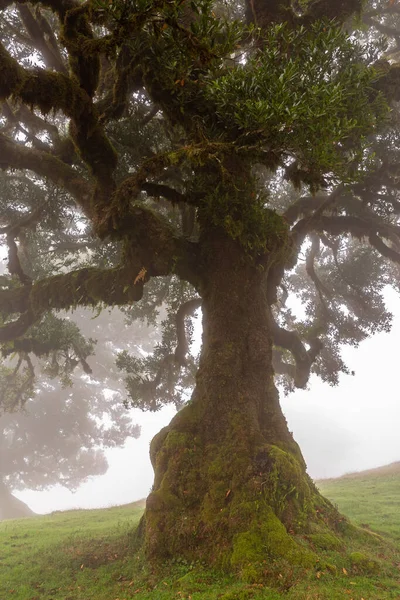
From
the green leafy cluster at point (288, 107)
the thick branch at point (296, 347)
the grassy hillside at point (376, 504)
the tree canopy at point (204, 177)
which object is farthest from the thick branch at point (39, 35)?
the grassy hillside at point (376, 504)

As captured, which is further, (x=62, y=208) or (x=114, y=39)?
(x=62, y=208)

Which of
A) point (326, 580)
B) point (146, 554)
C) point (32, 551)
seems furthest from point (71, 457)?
point (326, 580)

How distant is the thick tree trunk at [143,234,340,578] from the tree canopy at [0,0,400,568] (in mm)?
49

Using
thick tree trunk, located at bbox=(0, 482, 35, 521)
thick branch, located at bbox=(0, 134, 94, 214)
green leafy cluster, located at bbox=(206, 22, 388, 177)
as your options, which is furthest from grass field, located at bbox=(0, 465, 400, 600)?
thick tree trunk, located at bbox=(0, 482, 35, 521)

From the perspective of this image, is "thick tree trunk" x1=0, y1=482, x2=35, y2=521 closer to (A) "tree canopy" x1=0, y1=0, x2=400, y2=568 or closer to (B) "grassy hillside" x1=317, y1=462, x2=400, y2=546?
(A) "tree canopy" x1=0, y1=0, x2=400, y2=568

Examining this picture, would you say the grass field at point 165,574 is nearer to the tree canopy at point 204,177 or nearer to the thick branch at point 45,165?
the tree canopy at point 204,177

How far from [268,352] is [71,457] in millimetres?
43064

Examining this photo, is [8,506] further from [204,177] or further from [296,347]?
[204,177]

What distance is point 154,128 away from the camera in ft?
45.6

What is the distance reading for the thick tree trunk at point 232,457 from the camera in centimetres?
789

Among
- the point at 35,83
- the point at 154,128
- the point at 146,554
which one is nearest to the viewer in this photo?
the point at 35,83

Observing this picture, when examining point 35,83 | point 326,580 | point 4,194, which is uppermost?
point 4,194

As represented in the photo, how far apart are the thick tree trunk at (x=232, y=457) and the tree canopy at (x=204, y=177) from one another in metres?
0.05

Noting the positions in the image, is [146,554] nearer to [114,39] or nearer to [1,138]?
[114,39]
